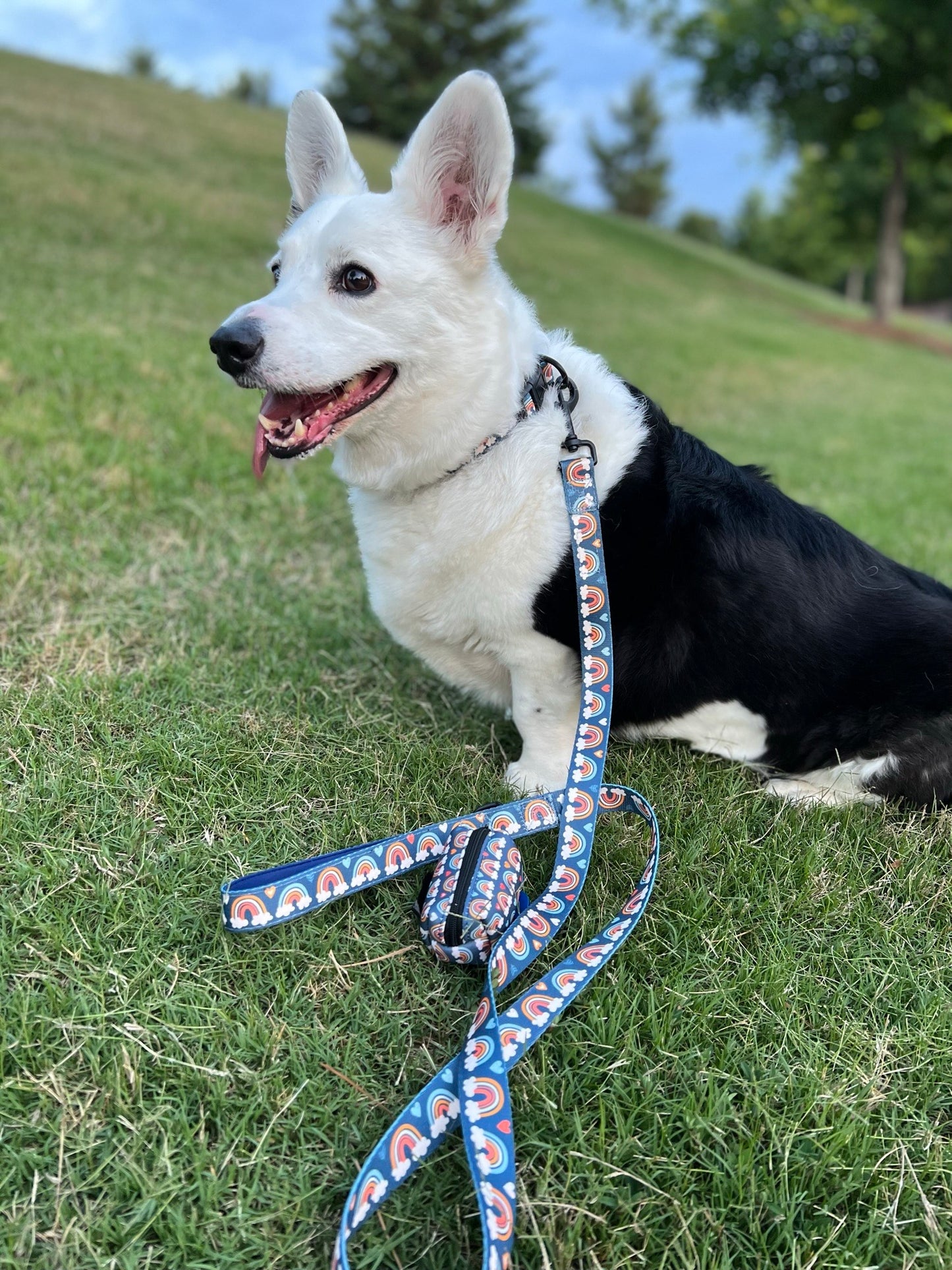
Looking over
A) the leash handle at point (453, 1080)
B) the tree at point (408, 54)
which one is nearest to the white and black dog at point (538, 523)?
the leash handle at point (453, 1080)

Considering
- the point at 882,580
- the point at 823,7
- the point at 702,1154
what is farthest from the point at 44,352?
the point at 823,7

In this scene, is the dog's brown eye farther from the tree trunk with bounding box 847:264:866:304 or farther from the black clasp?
the tree trunk with bounding box 847:264:866:304

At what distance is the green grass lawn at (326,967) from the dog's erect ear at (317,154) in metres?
1.50

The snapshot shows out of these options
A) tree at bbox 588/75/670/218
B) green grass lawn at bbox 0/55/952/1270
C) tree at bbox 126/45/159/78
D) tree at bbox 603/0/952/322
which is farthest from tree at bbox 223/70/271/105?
green grass lawn at bbox 0/55/952/1270

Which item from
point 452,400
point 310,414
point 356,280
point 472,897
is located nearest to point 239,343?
point 310,414

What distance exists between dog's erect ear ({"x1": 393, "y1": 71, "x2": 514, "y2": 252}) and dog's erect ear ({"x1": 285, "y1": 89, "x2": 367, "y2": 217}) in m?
0.29

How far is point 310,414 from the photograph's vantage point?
214 cm

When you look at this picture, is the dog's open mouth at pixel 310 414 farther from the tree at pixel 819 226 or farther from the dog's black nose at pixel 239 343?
the tree at pixel 819 226

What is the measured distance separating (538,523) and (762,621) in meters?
0.65

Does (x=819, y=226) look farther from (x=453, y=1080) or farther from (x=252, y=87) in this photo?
(x=453, y=1080)

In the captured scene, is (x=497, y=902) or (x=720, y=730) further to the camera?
(x=720, y=730)

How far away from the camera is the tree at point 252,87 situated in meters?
45.5

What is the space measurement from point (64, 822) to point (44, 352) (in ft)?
13.2

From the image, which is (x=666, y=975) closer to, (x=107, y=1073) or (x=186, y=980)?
(x=186, y=980)
